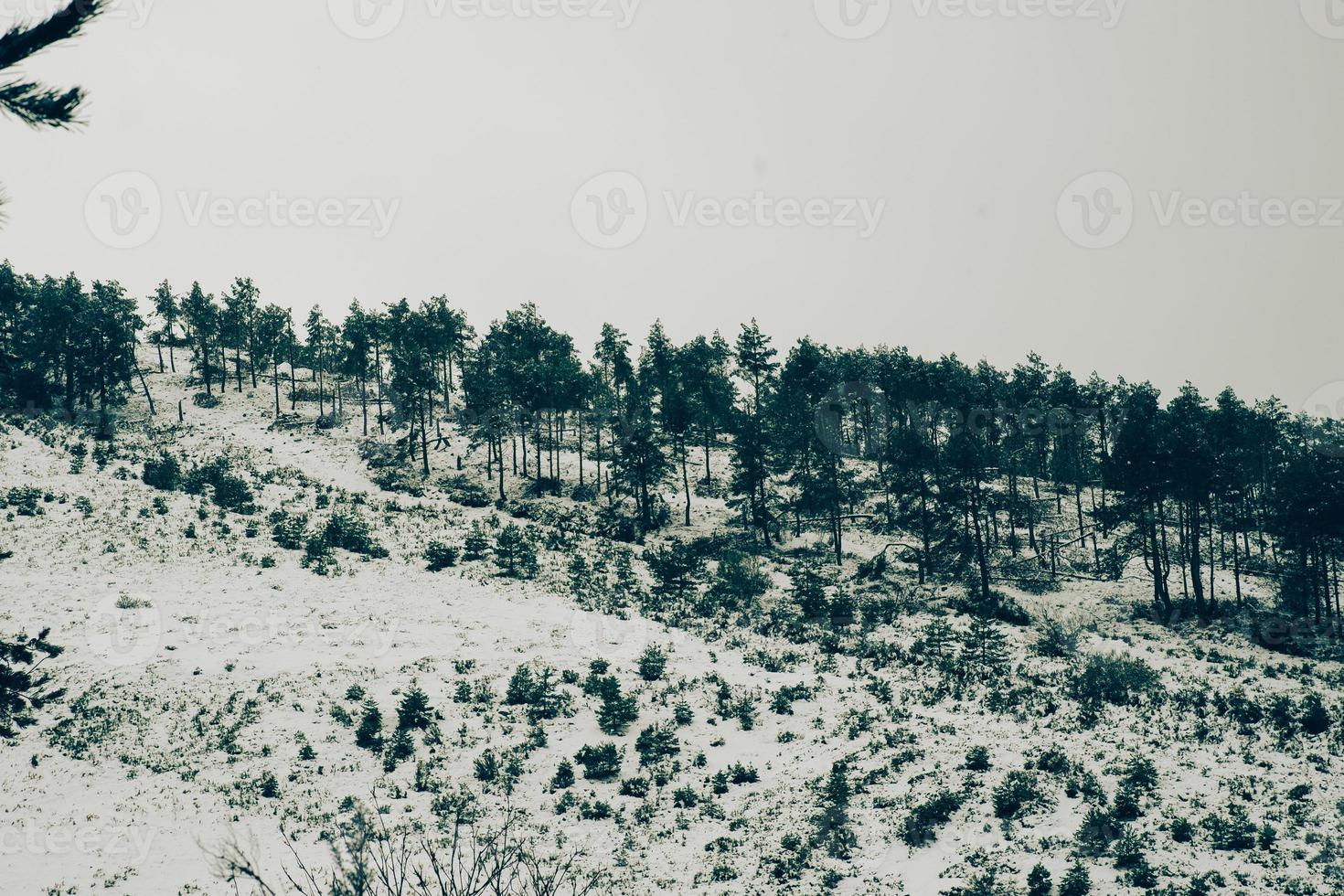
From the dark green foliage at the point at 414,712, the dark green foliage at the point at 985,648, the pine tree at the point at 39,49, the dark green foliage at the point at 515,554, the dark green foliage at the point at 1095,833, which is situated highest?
the pine tree at the point at 39,49

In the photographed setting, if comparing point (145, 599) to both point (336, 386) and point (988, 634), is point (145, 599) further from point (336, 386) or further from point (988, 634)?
point (336, 386)

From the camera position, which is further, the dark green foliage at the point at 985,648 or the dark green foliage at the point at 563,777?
the dark green foliage at the point at 985,648

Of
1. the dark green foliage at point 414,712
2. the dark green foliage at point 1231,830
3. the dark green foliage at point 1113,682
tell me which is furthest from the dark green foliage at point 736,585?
the dark green foliage at point 1231,830

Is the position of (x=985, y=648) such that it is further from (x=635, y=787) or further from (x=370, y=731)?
(x=370, y=731)

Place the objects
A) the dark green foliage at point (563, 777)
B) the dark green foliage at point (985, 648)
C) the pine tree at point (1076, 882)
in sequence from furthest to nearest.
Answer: the dark green foliage at point (985, 648)
the dark green foliage at point (563, 777)
the pine tree at point (1076, 882)

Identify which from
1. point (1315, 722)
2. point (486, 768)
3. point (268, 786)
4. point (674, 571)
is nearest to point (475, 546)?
point (674, 571)

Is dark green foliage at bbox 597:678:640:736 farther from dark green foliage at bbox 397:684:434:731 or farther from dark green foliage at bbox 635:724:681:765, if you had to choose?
dark green foliage at bbox 397:684:434:731

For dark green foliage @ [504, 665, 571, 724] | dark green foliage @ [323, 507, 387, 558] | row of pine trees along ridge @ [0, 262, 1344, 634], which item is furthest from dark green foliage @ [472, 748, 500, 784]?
row of pine trees along ridge @ [0, 262, 1344, 634]

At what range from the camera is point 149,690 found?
25.5 meters

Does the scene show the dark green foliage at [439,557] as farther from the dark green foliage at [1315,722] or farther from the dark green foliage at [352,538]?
the dark green foliage at [1315,722]

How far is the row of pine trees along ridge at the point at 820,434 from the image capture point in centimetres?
4891

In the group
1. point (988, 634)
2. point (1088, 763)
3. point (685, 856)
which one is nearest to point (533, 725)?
point (685, 856)

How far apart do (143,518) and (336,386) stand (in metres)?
53.2

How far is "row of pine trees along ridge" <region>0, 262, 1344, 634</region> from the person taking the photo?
160ft
